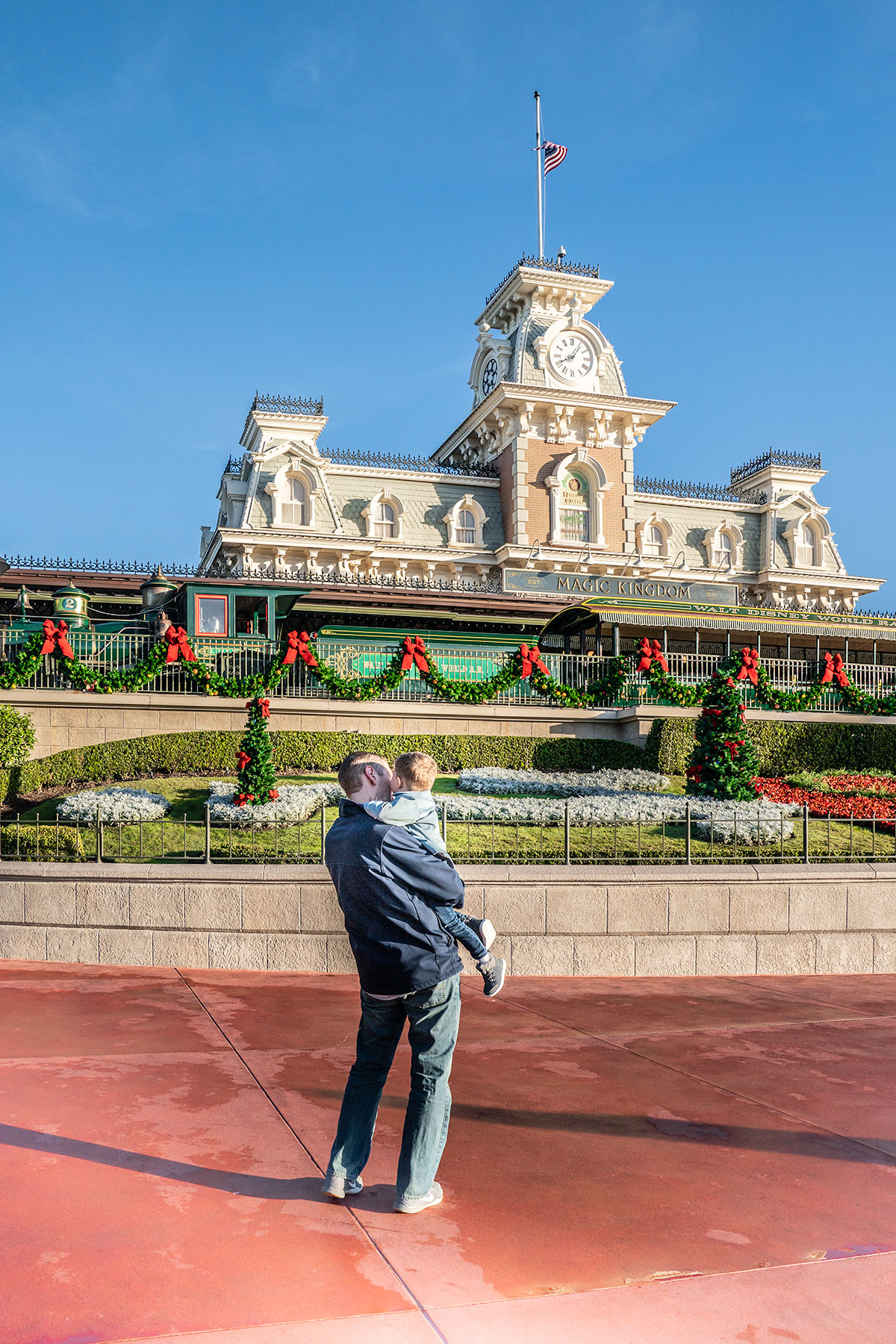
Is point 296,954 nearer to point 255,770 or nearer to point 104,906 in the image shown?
point 104,906

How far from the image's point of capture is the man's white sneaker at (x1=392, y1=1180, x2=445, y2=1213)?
401 cm

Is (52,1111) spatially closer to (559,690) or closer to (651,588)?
(559,690)

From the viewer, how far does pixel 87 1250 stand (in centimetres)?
364

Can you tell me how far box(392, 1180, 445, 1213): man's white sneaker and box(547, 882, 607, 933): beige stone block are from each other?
6.16 metres

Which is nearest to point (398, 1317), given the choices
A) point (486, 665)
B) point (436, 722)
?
point (436, 722)

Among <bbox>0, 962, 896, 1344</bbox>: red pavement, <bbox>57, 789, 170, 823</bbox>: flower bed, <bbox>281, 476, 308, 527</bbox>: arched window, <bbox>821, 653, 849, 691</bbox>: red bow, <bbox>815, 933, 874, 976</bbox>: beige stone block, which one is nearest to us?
<bbox>0, 962, 896, 1344</bbox>: red pavement

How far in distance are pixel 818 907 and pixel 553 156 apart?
131ft

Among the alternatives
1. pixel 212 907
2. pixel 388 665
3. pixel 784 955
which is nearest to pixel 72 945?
pixel 212 907

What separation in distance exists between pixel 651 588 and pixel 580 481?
46.3 ft

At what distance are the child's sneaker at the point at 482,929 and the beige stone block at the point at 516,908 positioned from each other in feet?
19.6

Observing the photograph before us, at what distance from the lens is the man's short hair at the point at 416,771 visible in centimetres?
Answer: 414

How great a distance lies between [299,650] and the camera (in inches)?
792

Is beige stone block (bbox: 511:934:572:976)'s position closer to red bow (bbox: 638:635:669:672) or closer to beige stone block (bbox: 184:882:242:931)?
beige stone block (bbox: 184:882:242:931)

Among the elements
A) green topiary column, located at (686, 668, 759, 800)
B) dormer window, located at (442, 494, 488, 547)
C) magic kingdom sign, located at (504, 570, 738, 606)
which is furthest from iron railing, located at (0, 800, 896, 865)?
dormer window, located at (442, 494, 488, 547)
